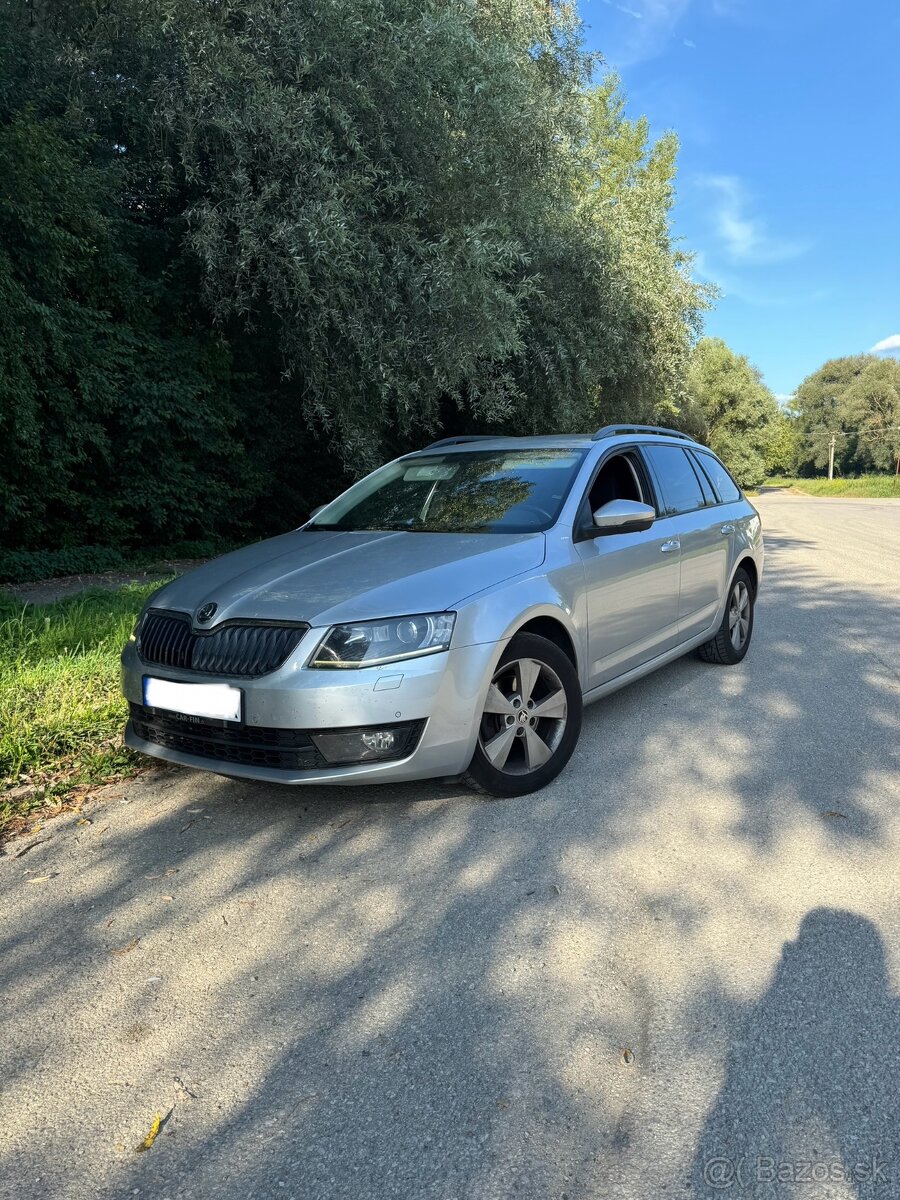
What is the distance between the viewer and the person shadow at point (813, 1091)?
5.90 feet

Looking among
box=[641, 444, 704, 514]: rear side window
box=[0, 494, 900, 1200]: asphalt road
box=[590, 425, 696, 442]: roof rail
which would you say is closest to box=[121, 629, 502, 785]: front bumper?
box=[0, 494, 900, 1200]: asphalt road

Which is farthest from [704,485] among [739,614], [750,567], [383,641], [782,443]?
[782,443]

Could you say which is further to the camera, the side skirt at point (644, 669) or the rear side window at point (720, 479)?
the rear side window at point (720, 479)

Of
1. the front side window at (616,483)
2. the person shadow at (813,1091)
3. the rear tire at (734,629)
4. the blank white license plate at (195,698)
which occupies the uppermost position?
the front side window at (616,483)

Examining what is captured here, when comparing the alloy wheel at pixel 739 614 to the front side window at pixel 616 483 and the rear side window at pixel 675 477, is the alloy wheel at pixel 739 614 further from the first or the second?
the front side window at pixel 616 483

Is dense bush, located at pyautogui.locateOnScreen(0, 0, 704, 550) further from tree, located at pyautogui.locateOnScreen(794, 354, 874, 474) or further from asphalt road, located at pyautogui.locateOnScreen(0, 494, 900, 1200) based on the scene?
tree, located at pyautogui.locateOnScreen(794, 354, 874, 474)

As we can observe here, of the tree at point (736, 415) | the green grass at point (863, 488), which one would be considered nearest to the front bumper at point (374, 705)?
the green grass at point (863, 488)

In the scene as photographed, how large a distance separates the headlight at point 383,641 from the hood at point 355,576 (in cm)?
4

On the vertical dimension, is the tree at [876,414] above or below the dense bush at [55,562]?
above

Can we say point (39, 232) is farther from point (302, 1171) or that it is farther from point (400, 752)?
point (302, 1171)

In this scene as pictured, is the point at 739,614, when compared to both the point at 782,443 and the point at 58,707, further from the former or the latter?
the point at 782,443

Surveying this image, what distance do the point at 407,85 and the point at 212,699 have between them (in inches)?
368

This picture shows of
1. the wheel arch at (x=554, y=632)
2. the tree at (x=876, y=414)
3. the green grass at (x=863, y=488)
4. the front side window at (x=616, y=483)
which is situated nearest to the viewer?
the wheel arch at (x=554, y=632)

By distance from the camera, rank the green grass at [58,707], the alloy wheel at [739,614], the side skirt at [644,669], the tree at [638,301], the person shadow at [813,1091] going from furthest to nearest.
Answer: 1. the tree at [638,301]
2. the alloy wheel at [739,614]
3. the side skirt at [644,669]
4. the green grass at [58,707]
5. the person shadow at [813,1091]
